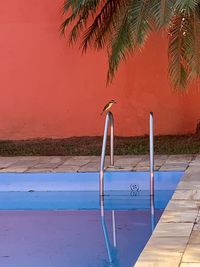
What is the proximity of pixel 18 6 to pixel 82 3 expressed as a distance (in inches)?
96.0

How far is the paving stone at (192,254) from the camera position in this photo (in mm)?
4531

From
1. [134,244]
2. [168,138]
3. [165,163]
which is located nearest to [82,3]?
[165,163]

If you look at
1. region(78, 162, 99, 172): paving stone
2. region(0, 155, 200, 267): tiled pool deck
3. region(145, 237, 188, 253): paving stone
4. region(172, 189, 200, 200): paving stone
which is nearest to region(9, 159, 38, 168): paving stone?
region(0, 155, 200, 267): tiled pool deck

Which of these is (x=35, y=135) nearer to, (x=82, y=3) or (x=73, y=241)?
(x=82, y=3)

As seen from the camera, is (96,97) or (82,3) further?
(96,97)

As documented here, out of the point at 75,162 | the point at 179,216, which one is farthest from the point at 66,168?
the point at 179,216

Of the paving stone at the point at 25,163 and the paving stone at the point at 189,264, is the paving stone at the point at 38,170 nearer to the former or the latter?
the paving stone at the point at 25,163

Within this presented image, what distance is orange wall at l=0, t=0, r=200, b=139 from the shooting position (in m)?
10.8

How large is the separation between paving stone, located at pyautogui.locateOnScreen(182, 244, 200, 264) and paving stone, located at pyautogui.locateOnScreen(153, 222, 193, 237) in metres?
0.32

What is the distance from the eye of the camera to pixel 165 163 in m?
8.70

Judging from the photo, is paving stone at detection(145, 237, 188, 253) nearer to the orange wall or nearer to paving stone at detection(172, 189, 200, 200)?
paving stone at detection(172, 189, 200, 200)

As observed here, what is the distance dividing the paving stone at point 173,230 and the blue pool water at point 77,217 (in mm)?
500

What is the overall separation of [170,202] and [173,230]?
1049 millimetres

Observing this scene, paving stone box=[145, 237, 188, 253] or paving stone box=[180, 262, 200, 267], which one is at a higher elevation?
paving stone box=[145, 237, 188, 253]
